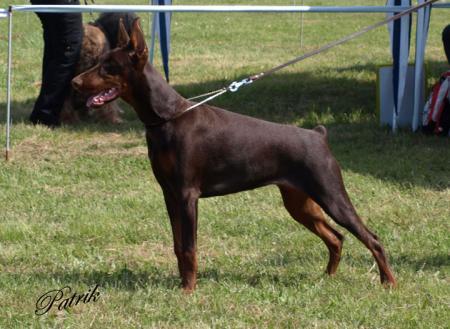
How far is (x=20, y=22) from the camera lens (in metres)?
18.8

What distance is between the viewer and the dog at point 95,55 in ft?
32.4

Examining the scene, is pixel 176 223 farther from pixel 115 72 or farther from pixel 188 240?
pixel 115 72

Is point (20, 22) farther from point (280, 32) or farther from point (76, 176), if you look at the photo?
point (76, 176)

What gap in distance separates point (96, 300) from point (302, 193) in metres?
1.26

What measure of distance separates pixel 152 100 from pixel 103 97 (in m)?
0.26

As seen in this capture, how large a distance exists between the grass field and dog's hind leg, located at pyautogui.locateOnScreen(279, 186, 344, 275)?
0.12m

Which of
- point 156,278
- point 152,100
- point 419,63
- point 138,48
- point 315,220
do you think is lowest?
point 419,63

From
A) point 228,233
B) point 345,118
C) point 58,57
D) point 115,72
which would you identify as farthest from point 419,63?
point 115,72

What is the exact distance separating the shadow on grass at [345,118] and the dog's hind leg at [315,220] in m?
2.42

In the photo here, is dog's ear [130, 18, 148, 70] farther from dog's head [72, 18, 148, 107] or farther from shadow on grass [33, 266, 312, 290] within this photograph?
shadow on grass [33, 266, 312, 290]

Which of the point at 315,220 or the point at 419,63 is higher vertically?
the point at 315,220

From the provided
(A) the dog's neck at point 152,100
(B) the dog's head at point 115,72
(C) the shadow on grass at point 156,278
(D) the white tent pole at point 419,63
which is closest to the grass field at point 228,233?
(C) the shadow on grass at point 156,278

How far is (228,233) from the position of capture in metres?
6.40

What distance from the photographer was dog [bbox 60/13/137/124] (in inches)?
388
